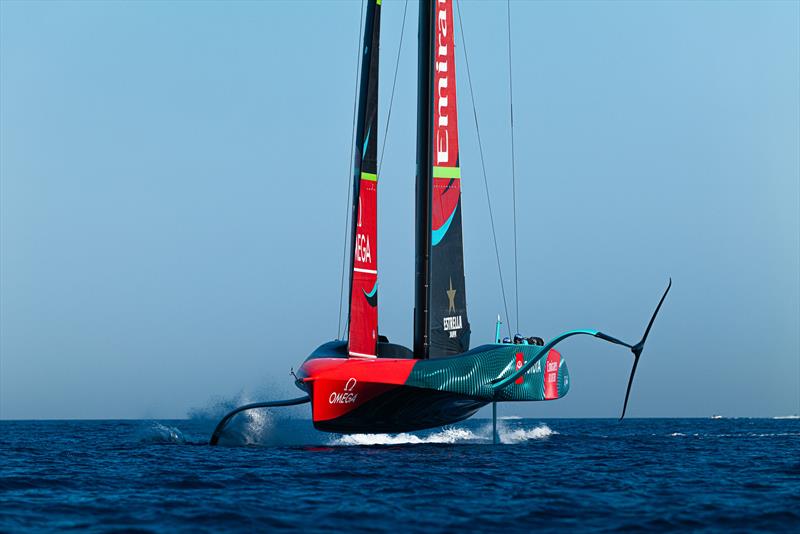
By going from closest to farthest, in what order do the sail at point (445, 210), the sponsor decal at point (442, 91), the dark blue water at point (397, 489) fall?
1. the dark blue water at point (397, 489)
2. the sail at point (445, 210)
3. the sponsor decal at point (442, 91)

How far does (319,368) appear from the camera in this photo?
2070 cm

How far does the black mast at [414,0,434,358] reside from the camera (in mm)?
23000

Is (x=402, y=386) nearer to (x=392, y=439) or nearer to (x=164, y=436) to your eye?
(x=392, y=439)

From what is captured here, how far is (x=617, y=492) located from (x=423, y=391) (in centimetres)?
723

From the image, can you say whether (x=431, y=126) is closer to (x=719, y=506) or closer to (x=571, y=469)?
(x=571, y=469)

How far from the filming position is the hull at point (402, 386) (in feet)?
66.0

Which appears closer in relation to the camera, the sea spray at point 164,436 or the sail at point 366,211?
the sail at point 366,211

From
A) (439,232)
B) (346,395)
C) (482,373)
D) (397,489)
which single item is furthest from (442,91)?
(397,489)

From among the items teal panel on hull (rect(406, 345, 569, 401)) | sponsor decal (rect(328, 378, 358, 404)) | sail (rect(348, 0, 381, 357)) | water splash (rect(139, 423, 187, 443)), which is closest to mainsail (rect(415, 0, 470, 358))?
teal panel on hull (rect(406, 345, 569, 401))

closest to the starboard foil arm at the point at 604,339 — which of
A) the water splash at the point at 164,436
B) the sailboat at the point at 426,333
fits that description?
the sailboat at the point at 426,333

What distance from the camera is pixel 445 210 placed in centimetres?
2338

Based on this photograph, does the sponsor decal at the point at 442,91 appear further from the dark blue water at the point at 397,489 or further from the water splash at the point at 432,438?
the water splash at the point at 432,438

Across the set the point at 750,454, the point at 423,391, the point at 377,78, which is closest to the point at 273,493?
the point at 423,391

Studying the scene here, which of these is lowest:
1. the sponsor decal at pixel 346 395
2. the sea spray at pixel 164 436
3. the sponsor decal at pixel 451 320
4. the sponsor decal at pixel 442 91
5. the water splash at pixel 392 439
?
the sea spray at pixel 164 436
